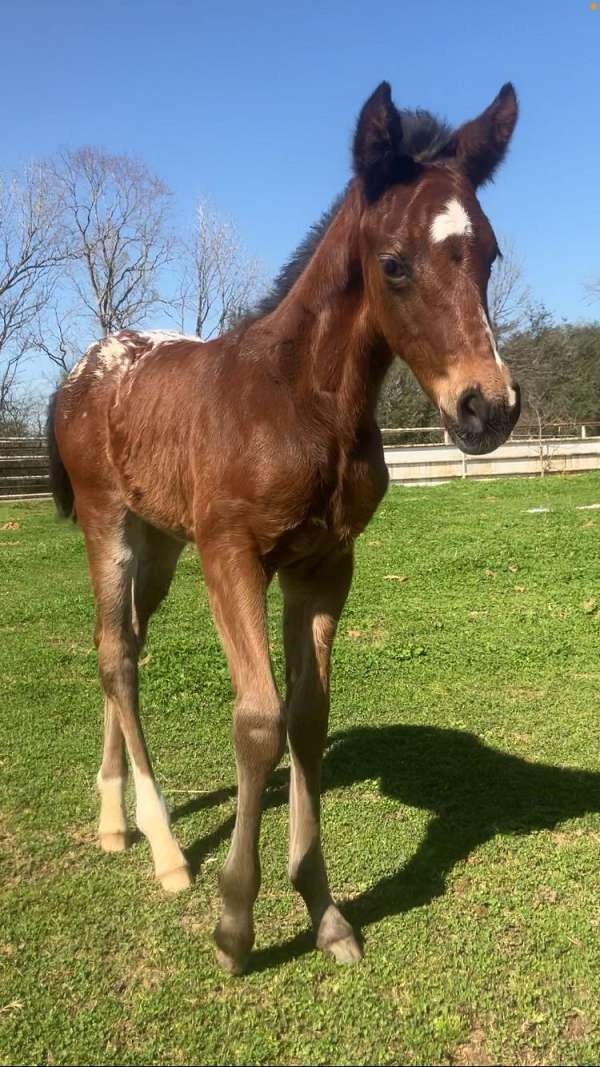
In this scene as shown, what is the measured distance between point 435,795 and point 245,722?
67.4 inches

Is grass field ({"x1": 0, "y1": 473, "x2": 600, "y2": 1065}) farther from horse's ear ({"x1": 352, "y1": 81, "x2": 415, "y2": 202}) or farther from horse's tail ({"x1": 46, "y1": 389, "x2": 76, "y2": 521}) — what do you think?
horse's ear ({"x1": 352, "y1": 81, "x2": 415, "y2": 202})

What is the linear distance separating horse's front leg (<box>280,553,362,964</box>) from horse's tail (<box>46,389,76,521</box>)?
172cm

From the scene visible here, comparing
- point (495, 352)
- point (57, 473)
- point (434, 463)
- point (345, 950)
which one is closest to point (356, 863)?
point (345, 950)

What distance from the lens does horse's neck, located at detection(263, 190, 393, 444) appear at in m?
2.71

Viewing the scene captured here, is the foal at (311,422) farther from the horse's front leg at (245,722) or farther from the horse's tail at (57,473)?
the horse's tail at (57,473)

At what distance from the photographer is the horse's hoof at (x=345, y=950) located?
273cm

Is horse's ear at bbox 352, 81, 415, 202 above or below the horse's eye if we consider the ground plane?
above

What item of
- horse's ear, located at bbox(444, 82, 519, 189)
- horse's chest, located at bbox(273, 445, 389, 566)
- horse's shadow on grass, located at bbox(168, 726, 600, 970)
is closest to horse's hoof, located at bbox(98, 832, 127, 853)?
horse's shadow on grass, located at bbox(168, 726, 600, 970)

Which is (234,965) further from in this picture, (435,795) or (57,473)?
(57,473)

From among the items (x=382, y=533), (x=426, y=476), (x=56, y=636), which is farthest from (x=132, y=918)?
(x=426, y=476)

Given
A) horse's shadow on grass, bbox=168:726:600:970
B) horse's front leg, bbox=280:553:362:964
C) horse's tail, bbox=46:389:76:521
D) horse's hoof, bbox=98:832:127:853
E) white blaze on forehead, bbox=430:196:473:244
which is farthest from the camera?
horse's tail, bbox=46:389:76:521

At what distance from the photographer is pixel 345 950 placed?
108 inches

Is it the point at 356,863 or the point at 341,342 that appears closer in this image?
the point at 341,342

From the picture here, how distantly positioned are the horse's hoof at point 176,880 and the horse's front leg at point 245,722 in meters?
0.55
